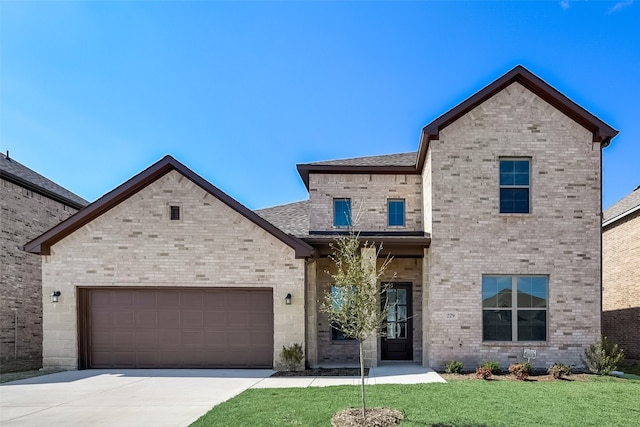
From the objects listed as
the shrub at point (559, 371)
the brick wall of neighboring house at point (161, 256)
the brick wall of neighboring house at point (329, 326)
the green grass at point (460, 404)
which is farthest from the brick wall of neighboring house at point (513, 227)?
the brick wall of neighboring house at point (161, 256)

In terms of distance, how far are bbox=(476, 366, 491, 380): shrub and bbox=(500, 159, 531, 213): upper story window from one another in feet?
14.5

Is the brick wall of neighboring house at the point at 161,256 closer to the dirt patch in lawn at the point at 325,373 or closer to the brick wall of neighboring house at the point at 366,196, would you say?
the dirt patch in lawn at the point at 325,373

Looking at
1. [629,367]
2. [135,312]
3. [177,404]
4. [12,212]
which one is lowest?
[629,367]

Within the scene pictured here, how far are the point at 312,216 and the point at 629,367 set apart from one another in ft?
37.5

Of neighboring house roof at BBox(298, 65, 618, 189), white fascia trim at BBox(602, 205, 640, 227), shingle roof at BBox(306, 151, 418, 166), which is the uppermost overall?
neighboring house roof at BBox(298, 65, 618, 189)

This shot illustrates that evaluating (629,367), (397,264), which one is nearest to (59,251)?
(397,264)

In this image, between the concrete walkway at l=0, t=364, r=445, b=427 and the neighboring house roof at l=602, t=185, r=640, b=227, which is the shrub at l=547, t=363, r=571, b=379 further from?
the neighboring house roof at l=602, t=185, r=640, b=227

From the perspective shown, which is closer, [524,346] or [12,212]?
[524,346]

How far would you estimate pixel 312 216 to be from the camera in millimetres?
13281

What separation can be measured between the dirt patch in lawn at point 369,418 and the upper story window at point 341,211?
7.23 metres

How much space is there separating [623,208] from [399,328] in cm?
1147

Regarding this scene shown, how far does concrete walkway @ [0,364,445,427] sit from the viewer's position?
273 inches

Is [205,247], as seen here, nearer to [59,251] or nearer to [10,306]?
[59,251]

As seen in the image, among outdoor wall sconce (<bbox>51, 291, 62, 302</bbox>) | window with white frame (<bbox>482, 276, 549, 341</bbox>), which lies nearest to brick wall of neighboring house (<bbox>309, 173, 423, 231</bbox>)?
window with white frame (<bbox>482, 276, 549, 341</bbox>)
